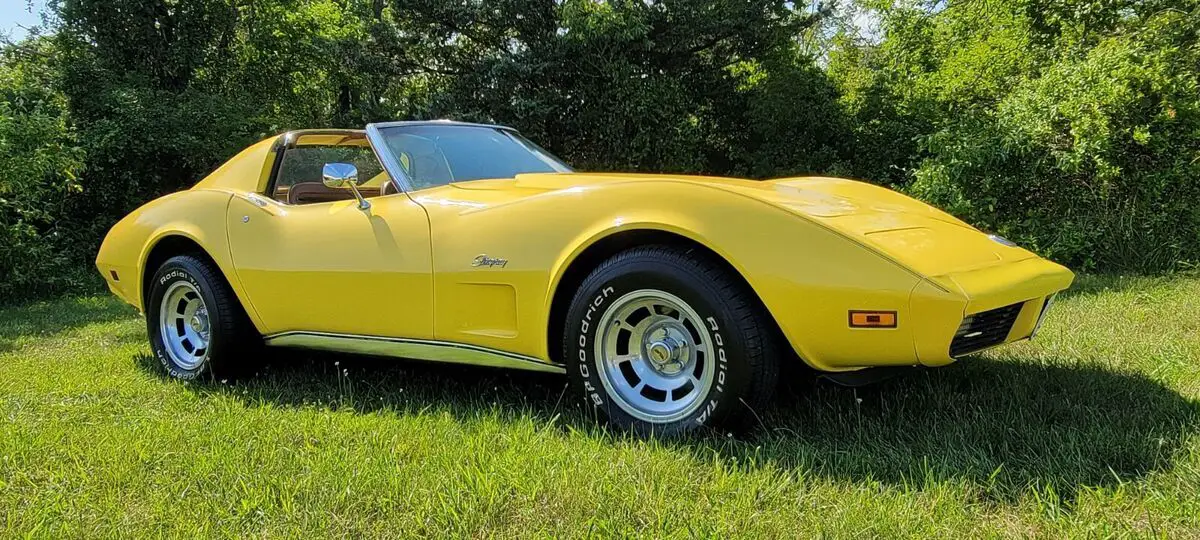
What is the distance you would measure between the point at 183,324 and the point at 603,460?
283cm

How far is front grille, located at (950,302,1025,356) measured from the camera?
2195 mm

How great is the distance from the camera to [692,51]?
445 inches

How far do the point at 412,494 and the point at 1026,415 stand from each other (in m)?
2.00

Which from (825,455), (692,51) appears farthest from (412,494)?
(692,51)

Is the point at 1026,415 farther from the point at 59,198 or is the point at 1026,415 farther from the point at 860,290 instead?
the point at 59,198

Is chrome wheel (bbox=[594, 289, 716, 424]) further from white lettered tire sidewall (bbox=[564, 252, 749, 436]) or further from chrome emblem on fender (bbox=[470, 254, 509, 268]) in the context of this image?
chrome emblem on fender (bbox=[470, 254, 509, 268])

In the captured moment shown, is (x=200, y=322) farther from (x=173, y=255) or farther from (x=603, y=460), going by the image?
(x=603, y=460)

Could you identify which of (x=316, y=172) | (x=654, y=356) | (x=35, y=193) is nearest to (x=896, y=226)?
(x=654, y=356)

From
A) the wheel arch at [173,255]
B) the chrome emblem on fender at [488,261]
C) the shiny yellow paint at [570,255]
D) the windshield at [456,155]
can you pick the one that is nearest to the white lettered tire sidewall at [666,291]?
the shiny yellow paint at [570,255]

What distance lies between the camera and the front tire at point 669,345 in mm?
2332

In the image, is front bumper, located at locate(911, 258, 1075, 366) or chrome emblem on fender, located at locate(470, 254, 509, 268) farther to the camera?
chrome emblem on fender, located at locate(470, 254, 509, 268)

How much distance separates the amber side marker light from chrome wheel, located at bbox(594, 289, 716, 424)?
1.48ft

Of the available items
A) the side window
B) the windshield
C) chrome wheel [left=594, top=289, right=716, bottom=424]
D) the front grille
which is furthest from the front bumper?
the side window

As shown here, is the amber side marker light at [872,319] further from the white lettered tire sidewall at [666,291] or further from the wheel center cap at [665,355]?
the wheel center cap at [665,355]
